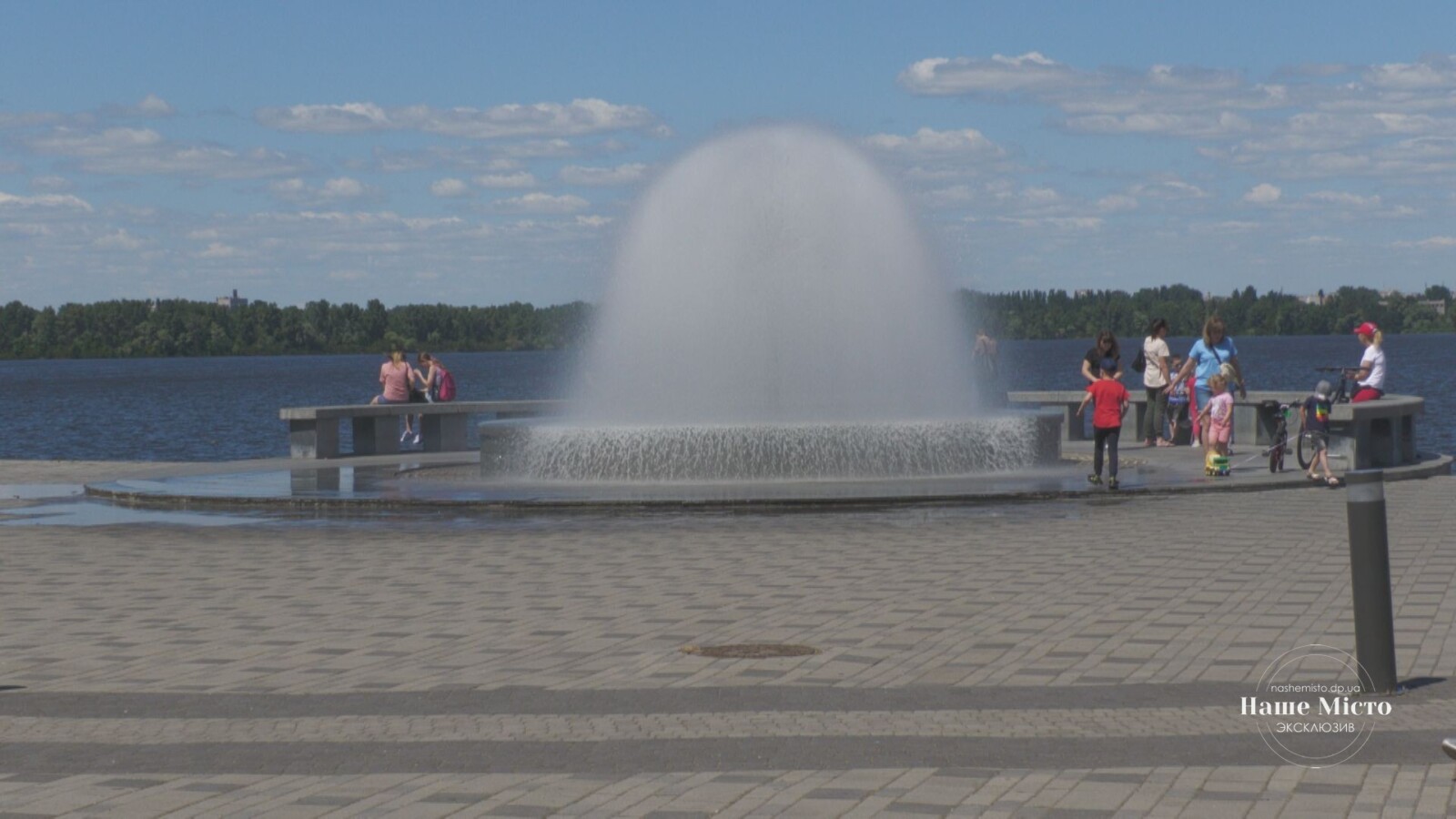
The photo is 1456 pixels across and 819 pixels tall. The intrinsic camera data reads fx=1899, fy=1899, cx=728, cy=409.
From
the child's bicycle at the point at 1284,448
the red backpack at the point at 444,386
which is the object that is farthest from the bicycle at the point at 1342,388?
the red backpack at the point at 444,386

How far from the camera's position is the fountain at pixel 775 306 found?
26188mm

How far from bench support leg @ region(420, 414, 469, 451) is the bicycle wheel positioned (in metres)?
14.3

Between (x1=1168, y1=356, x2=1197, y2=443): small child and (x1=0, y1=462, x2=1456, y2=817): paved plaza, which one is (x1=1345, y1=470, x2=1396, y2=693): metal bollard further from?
(x1=1168, y1=356, x2=1197, y2=443): small child

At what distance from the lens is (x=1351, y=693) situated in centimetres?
830

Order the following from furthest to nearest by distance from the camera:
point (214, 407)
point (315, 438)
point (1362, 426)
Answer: point (214, 407)
point (315, 438)
point (1362, 426)

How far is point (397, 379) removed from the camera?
31625mm

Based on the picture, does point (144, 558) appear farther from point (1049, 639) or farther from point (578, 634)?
point (1049, 639)

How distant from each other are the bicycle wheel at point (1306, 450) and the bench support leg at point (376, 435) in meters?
14.4

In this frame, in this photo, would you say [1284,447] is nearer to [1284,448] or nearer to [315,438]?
[1284,448]

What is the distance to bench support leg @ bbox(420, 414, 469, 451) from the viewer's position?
31.0 meters

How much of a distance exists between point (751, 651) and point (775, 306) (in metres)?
17.1

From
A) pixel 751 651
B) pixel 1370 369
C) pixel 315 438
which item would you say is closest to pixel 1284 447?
pixel 1370 369

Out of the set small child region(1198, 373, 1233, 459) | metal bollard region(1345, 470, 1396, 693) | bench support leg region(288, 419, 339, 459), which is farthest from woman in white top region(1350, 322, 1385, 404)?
metal bollard region(1345, 470, 1396, 693)

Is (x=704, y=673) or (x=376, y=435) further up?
(x=376, y=435)
